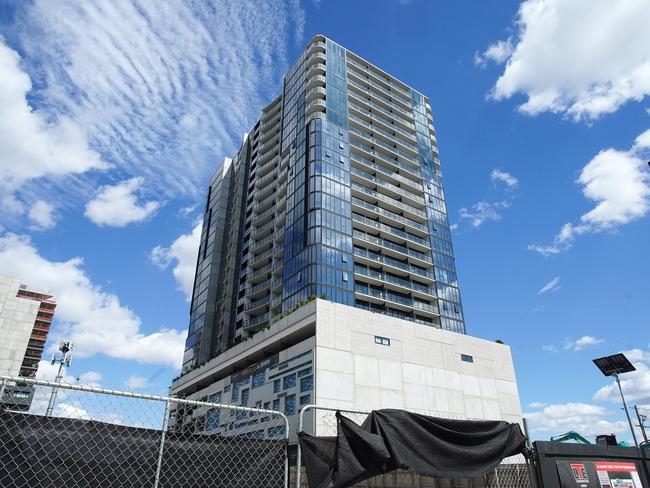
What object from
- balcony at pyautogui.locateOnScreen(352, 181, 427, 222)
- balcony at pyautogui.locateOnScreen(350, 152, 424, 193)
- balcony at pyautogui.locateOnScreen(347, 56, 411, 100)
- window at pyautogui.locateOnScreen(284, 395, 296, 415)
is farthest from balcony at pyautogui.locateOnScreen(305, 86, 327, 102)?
window at pyautogui.locateOnScreen(284, 395, 296, 415)

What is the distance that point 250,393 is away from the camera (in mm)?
50438

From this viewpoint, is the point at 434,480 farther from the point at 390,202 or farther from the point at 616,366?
the point at 390,202

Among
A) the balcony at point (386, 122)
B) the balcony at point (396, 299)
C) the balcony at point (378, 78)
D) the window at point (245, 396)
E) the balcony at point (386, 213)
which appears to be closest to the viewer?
the window at point (245, 396)

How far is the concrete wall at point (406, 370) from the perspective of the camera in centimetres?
4272

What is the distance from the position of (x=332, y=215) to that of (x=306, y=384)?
22479 mm

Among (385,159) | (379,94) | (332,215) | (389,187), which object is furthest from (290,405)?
(379,94)

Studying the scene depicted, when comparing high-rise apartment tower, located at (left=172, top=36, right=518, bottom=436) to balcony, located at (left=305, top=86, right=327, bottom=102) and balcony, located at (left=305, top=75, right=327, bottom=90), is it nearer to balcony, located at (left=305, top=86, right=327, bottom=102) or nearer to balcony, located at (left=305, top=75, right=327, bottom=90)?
balcony, located at (left=305, top=86, right=327, bottom=102)

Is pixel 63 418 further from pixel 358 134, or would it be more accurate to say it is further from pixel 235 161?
pixel 235 161

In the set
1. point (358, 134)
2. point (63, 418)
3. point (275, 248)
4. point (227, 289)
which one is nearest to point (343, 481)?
point (63, 418)

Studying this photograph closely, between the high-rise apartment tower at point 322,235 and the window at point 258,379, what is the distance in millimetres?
210

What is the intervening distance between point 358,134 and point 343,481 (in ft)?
214

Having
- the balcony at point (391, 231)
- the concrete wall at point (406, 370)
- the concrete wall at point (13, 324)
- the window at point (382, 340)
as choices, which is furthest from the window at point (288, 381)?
the concrete wall at point (13, 324)

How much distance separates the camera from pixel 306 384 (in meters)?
42.1

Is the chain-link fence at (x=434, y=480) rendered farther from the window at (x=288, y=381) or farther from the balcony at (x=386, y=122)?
the balcony at (x=386, y=122)
